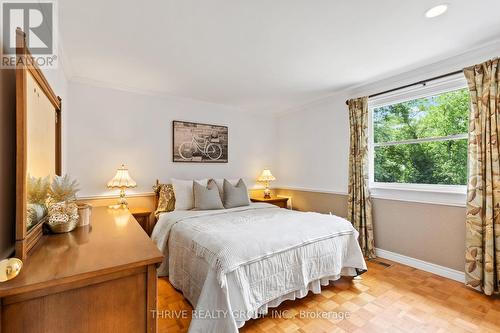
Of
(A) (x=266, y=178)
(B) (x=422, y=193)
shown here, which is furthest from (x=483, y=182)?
(A) (x=266, y=178)

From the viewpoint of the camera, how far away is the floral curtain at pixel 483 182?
2195 millimetres

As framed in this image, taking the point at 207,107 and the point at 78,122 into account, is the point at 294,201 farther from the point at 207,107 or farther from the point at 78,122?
the point at 78,122

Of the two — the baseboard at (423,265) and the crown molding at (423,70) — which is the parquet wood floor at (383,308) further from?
the crown molding at (423,70)

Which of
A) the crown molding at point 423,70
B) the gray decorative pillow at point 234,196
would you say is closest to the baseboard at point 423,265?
the gray decorative pillow at point 234,196

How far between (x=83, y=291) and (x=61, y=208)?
73cm

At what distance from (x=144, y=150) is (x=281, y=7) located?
269cm

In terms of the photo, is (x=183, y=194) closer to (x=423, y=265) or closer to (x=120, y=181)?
(x=120, y=181)

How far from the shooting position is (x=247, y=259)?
5.65ft

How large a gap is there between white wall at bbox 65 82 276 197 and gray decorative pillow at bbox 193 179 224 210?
29.3 inches

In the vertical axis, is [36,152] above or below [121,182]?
above

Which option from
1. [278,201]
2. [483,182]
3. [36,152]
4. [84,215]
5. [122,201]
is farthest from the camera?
[278,201]

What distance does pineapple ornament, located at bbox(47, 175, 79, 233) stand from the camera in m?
1.33

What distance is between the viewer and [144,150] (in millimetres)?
3510

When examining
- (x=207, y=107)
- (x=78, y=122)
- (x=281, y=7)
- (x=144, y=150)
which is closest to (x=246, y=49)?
(x=281, y=7)
